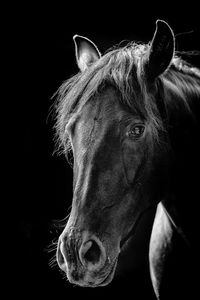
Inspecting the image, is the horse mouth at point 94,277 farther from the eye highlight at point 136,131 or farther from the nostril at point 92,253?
the eye highlight at point 136,131

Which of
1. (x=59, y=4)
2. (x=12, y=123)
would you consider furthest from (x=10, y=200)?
(x=59, y=4)

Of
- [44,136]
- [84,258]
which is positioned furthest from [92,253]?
[44,136]

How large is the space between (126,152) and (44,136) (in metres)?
2.29

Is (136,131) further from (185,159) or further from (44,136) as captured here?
(44,136)

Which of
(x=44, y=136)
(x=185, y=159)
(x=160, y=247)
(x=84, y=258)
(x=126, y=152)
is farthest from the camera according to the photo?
(x=44, y=136)

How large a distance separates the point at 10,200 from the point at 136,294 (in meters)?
1.41

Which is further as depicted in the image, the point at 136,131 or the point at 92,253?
the point at 136,131

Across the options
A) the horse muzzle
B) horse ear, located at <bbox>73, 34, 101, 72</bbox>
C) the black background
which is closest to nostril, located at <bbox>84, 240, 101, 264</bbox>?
the horse muzzle

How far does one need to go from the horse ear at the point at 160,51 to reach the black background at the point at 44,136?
188 cm

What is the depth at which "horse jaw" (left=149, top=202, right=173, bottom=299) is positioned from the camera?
2010mm

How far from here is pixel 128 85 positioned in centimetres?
154

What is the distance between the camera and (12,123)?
3.55 m

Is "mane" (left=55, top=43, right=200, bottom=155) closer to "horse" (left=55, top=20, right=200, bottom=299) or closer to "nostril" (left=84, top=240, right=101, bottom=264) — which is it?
"horse" (left=55, top=20, right=200, bottom=299)

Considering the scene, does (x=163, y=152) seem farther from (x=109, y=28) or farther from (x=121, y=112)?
(x=109, y=28)
